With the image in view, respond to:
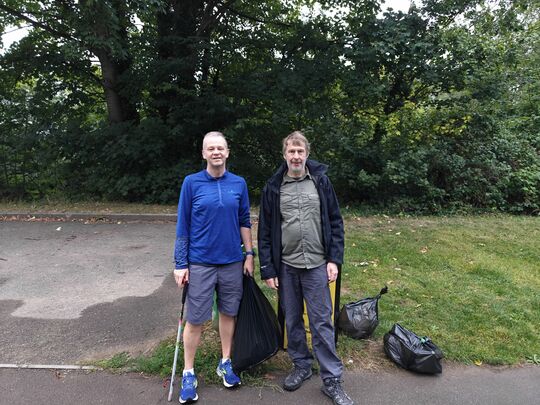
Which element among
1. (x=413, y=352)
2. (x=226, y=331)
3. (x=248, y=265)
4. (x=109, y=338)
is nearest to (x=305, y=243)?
(x=248, y=265)

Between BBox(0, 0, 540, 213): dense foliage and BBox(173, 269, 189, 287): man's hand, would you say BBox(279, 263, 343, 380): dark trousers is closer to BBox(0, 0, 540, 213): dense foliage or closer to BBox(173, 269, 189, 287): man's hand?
BBox(173, 269, 189, 287): man's hand

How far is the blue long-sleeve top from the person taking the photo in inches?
109

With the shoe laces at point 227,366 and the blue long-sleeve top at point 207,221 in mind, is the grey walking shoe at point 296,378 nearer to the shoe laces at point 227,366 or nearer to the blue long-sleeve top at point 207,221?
the shoe laces at point 227,366

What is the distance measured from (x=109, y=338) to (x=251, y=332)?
1497mm

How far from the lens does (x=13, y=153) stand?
33.9 ft

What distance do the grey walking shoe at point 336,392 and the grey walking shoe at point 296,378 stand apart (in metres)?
0.18

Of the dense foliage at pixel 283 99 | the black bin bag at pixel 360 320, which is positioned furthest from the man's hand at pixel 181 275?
the dense foliage at pixel 283 99

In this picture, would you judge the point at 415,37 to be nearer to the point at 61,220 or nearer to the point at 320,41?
the point at 320,41

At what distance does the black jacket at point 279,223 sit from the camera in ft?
9.51

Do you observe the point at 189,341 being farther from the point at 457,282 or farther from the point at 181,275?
the point at 457,282

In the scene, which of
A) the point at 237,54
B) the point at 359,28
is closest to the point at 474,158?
the point at 359,28

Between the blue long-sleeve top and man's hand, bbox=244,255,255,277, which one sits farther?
man's hand, bbox=244,255,255,277

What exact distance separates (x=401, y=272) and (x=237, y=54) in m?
→ 6.95

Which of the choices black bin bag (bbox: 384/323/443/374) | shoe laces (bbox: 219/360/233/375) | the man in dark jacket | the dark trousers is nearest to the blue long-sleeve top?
the man in dark jacket
